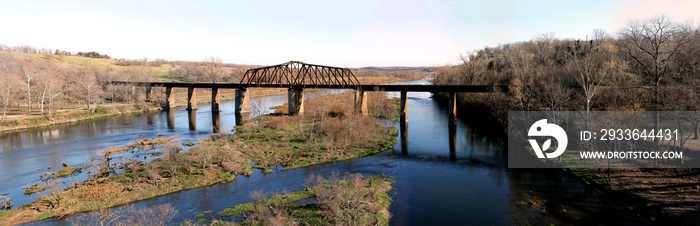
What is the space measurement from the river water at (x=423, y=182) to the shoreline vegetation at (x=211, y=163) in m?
1.40

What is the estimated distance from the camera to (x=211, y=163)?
3056 centimetres

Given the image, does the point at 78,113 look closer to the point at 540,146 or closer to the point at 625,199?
the point at 540,146

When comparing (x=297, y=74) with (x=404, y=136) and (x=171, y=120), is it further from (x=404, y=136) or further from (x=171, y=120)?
(x=404, y=136)

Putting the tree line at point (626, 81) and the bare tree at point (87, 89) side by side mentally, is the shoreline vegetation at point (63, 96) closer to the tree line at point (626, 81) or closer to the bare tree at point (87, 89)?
the bare tree at point (87, 89)

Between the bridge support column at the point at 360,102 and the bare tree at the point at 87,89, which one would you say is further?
the bare tree at the point at 87,89

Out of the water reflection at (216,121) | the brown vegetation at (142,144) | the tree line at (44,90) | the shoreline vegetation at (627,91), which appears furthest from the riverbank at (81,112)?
the shoreline vegetation at (627,91)

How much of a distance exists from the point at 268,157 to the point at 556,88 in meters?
33.0

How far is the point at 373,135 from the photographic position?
144 feet

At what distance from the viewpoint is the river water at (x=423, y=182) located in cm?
2162

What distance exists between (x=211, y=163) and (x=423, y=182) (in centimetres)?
1857

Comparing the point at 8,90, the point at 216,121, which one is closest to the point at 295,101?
the point at 216,121

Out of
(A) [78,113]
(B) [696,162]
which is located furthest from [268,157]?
(A) [78,113]

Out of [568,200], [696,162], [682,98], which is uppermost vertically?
[682,98]

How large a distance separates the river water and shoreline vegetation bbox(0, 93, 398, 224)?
140 centimetres
